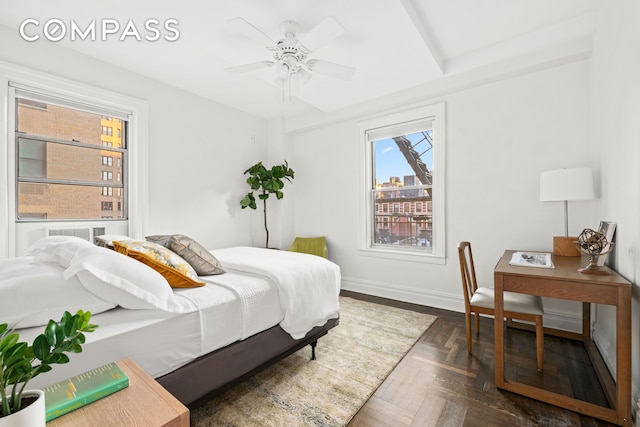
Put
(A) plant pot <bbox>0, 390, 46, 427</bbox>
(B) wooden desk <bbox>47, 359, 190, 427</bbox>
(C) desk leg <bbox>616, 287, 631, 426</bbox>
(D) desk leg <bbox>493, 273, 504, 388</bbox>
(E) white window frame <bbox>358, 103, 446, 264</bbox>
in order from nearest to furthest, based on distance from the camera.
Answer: (A) plant pot <bbox>0, 390, 46, 427</bbox>, (B) wooden desk <bbox>47, 359, 190, 427</bbox>, (C) desk leg <bbox>616, 287, 631, 426</bbox>, (D) desk leg <bbox>493, 273, 504, 388</bbox>, (E) white window frame <bbox>358, 103, 446, 264</bbox>

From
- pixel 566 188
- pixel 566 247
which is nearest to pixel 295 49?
pixel 566 188

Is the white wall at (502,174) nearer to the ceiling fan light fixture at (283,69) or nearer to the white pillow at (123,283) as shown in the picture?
the ceiling fan light fixture at (283,69)

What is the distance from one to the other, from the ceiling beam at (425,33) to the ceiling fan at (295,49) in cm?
57

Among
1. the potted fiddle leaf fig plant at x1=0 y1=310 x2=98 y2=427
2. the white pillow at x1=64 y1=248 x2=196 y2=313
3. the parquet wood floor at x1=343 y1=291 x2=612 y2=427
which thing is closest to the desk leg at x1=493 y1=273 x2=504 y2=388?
the parquet wood floor at x1=343 y1=291 x2=612 y2=427

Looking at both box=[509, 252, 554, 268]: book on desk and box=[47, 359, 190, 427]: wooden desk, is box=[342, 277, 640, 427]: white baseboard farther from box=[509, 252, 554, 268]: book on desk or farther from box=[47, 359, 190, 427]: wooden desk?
box=[47, 359, 190, 427]: wooden desk

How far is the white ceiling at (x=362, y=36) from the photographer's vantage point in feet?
7.07

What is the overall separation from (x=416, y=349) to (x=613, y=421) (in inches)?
45.5

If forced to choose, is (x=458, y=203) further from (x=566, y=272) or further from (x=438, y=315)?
(x=566, y=272)

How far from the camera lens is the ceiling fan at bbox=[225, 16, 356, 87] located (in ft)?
6.70

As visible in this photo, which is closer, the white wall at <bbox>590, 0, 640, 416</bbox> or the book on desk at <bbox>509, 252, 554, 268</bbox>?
the white wall at <bbox>590, 0, 640, 416</bbox>

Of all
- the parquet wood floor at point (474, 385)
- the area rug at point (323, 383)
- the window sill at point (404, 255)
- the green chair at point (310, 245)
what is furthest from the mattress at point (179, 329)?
the green chair at point (310, 245)

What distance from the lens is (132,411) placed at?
810 mm

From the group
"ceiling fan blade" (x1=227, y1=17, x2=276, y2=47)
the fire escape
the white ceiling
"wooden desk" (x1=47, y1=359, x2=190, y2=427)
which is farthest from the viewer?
the fire escape

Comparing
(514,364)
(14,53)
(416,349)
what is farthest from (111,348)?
(14,53)
